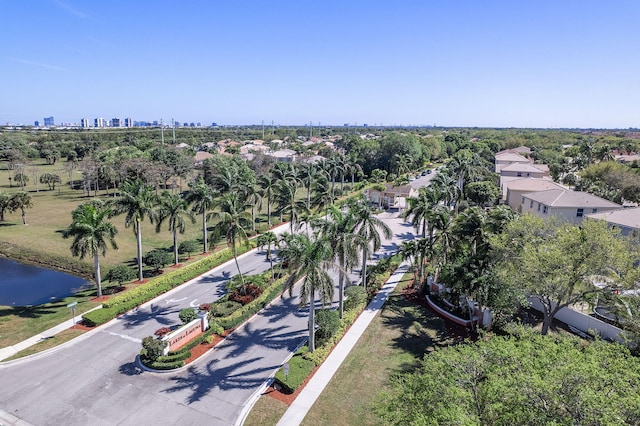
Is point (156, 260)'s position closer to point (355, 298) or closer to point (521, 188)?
point (355, 298)

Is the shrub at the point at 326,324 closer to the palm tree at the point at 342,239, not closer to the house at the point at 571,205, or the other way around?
the palm tree at the point at 342,239

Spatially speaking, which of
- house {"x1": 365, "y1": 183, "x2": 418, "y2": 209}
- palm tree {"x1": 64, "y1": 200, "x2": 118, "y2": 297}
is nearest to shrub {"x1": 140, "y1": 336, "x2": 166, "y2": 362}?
palm tree {"x1": 64, "y1": 200, "x2": 118, "y2": 297}

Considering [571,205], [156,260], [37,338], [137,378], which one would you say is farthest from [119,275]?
[571,205]

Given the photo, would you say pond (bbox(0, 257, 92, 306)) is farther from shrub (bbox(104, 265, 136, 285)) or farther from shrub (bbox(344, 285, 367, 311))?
shrub (bbox(344, 285, 367, 311))

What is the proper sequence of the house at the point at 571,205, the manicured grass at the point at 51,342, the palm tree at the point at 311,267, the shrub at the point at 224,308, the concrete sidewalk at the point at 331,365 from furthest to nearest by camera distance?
the house at the point at 571,205 → the shrub at the point at 224,308 → the manicured grass at the point at 51,342 → the palm tree at the point at 311,267 → the concrete sidewalk at the point at 331,365

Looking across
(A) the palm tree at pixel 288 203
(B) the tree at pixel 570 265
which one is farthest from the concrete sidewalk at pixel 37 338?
(B) the tree at pixel 570 265

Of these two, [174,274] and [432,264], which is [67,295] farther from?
[432,264]
